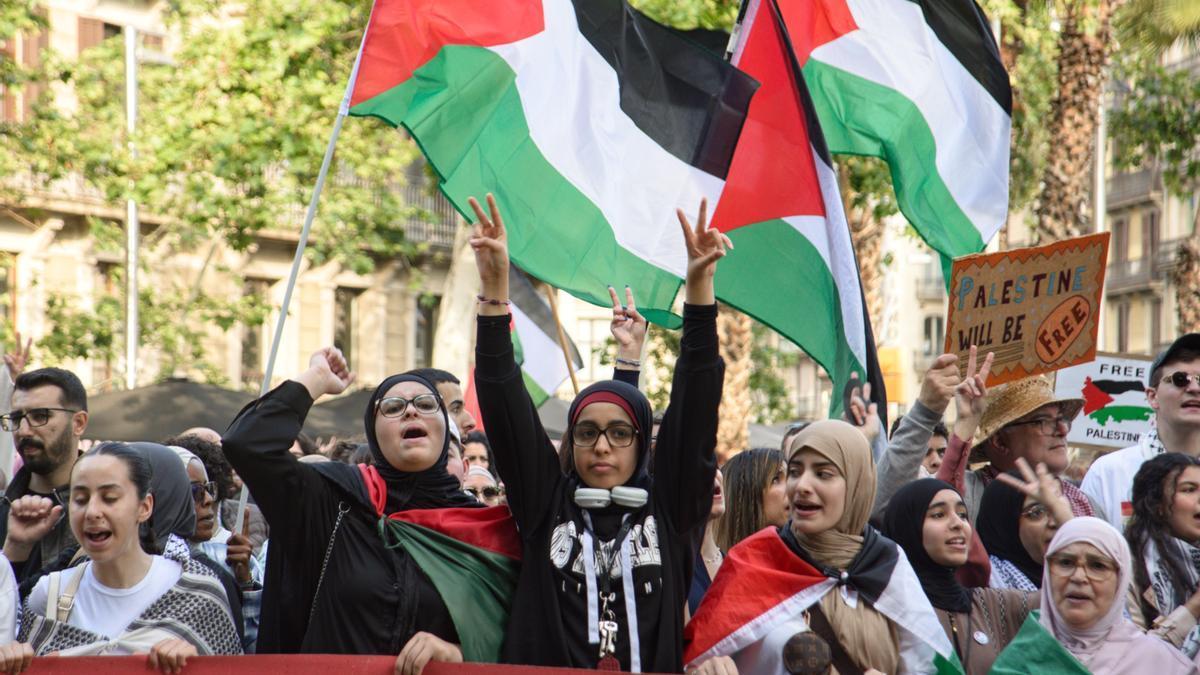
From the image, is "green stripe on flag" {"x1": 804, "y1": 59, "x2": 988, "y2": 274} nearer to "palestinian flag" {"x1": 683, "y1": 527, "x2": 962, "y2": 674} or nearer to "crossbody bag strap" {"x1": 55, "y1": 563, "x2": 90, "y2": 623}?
"palestinian flag" {"x1": 683, "y1": 527, "x2": 962, "y2": 674}

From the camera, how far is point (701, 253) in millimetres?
4914

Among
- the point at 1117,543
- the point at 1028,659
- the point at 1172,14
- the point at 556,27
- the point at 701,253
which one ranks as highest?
the point at 1172,14

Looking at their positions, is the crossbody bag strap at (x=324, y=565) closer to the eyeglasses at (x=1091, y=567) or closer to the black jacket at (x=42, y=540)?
the black jacket at (x=42, y=540)

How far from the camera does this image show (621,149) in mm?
7512

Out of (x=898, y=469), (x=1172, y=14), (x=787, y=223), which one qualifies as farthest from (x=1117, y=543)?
(x=1172, y=14)

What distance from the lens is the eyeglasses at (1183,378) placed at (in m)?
6.78

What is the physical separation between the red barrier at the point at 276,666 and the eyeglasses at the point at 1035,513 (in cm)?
206

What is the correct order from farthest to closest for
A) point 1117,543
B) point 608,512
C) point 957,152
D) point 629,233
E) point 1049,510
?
1. point 957,152
2. point 629,233
3. point 1049,510
4. point 1117,543
5. point 608,512

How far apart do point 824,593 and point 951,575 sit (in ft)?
2.76

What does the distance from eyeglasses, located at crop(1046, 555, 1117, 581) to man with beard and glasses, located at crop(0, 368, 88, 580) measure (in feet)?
10.4

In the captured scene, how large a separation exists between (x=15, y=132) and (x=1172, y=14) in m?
11.1

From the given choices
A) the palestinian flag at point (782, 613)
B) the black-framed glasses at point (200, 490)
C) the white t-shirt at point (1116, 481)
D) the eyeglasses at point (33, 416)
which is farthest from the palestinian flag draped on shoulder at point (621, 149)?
the palestinian flag at point (782, 613)

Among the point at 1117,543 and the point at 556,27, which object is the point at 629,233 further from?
the point at 1117,543

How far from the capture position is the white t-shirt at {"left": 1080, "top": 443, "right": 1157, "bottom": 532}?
22.0ft
